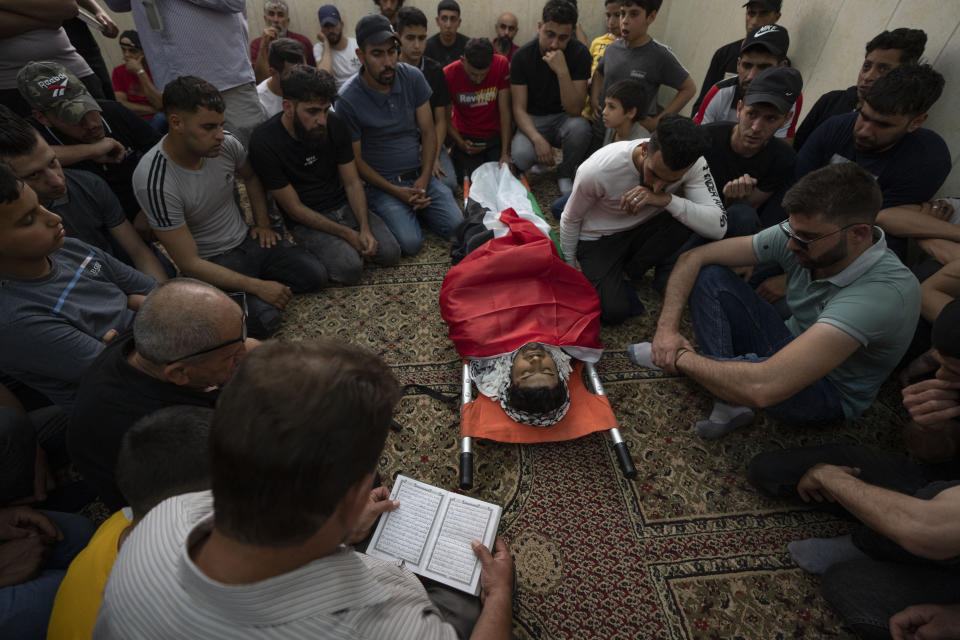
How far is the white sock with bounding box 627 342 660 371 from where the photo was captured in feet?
9.46

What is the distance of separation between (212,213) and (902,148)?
4616 mm

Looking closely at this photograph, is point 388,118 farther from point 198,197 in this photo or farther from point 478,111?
point 198,197

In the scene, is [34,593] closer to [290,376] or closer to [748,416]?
[290,376]

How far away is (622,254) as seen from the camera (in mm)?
3361

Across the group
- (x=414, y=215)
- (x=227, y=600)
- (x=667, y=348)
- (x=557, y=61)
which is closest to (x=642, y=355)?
(x=667, y=348)

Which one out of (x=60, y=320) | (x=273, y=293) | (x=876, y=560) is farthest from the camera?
(x=273, y=293)

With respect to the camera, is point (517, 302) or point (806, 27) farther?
point (806, 27)

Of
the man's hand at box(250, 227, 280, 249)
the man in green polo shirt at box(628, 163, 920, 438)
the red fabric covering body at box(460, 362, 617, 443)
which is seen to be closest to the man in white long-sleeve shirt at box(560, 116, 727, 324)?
the man in green polo shirt at box(628, 163, 920, 438)

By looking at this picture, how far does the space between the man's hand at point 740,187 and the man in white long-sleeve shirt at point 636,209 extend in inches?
11.0

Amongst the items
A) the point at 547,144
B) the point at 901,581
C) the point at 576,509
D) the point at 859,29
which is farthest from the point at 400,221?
the point at 859,29

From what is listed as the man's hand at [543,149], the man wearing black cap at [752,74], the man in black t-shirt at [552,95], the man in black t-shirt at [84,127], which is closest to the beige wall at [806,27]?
the man wearing black cap at [752,74]

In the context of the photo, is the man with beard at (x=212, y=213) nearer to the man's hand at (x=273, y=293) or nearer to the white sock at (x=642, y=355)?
the man's hand at (x=273, y=293)

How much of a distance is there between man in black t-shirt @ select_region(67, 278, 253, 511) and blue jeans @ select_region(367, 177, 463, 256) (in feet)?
7.77

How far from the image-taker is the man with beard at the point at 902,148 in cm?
262
